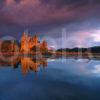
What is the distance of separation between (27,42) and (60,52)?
30464 mm

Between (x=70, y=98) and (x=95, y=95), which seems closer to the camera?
(x=70, y=98)

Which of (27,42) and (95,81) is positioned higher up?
(27,42)

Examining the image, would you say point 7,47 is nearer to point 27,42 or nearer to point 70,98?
point 27,42

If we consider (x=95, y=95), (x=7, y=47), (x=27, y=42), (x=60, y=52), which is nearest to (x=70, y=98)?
(x=95, y=95)

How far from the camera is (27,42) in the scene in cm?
7712

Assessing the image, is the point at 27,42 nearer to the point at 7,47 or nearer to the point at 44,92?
the point at 7,47

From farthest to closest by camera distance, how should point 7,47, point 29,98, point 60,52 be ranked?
point 60,52
point 7,47
point 29,98

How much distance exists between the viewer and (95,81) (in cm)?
2550

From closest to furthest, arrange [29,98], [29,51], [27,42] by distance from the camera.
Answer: [29,98], [27,42], [29,51]

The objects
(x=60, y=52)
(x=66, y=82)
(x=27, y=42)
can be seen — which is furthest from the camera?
(x=60, y=52)

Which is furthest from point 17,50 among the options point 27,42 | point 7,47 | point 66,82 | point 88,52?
point 66,82

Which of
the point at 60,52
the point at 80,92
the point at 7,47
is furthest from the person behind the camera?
the point at 60,52

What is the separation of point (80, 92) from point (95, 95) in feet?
5.22

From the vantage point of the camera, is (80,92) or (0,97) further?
(80,92)
